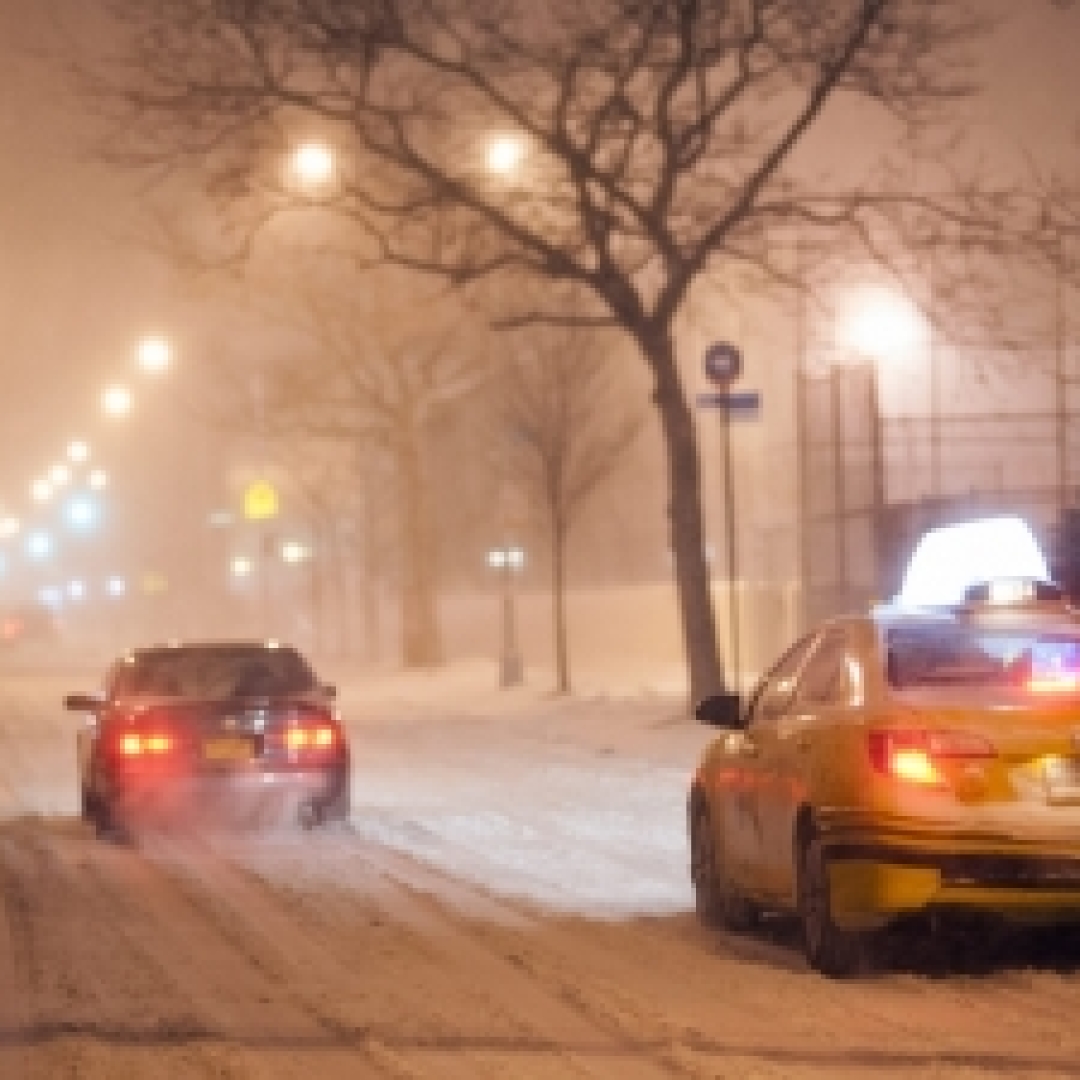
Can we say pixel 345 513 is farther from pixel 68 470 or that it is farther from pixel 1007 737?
pixel 68 470

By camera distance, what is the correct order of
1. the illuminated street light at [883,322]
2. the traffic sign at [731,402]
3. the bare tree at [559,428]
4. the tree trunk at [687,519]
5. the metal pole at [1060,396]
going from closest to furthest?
1. the traffic sign at [731,402]
2. the tree trunk at [687,519]
3. the metal pole at [1060,396]
4. the illuminated street light at [883,322]
5. the bare tree at [559,428]

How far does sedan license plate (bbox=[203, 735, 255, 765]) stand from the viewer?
1786 cm

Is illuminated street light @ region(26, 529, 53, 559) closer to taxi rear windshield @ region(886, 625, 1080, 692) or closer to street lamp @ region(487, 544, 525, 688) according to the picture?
street lamp @ region(487, 544, 525, 688)

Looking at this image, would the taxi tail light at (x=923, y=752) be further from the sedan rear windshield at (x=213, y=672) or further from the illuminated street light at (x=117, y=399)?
the illuminated street light at (x=117, y=399)

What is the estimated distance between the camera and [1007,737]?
10250 mm

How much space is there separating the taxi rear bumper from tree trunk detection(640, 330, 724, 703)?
16654 mm

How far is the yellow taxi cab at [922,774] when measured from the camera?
10.2 m

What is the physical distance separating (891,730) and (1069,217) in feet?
55.9

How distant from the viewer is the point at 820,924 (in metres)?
10.8

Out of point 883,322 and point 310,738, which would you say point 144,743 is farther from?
point 883,322

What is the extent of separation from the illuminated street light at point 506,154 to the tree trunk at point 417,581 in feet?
58.6

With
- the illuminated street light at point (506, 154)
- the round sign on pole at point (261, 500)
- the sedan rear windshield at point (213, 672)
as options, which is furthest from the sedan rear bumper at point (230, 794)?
the round sign on pole at point (261, 500)

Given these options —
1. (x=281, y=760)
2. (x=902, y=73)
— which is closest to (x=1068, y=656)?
(x=281, y=760)

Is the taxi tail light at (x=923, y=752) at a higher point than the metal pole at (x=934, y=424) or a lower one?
lower
